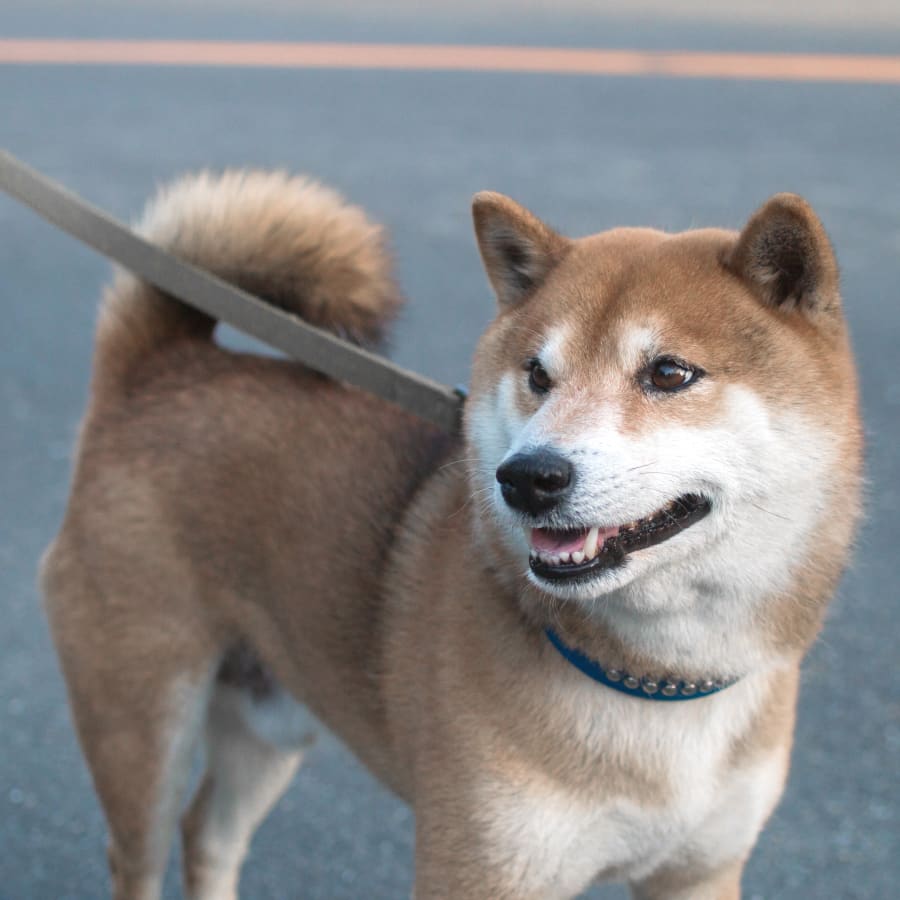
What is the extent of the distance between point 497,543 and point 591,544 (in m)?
0.23

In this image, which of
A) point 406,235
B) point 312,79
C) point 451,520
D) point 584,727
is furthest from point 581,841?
point 312,79

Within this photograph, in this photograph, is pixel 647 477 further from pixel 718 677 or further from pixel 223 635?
pixel 223 635

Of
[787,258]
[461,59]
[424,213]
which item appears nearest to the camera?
[787,258]

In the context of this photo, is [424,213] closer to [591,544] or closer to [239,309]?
[239,309]

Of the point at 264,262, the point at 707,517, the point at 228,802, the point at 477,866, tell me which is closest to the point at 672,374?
the point at 707,517

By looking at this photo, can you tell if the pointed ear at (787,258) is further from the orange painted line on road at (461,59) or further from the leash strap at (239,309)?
the orange painted line on road at (461,59)

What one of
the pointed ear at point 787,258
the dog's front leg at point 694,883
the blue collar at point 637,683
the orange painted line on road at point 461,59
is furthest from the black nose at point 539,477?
the orange painted line on road at point 461,59

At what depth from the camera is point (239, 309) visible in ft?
8.80

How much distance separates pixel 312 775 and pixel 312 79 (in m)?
6.24

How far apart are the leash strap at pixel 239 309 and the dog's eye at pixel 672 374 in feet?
1.84

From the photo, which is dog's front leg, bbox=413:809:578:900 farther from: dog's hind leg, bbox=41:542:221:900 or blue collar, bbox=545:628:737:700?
dog's hind leg, bbox=41:542:221:900

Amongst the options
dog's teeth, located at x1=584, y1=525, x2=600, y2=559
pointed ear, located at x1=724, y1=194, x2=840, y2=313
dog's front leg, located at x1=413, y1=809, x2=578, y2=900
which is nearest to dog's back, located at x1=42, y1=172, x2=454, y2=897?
dog's front leg, located at x1=413, y1=809, x2=578, y2=900

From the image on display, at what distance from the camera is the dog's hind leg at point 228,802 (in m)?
Result: 2.99

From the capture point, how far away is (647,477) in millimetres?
1949
